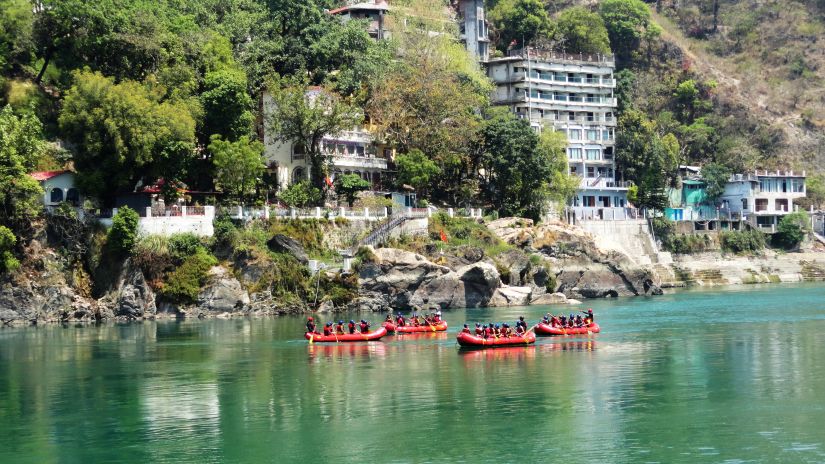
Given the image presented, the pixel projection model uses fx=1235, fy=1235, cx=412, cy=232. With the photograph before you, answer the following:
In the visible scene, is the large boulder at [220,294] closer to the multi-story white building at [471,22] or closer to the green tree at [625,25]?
the multi-story white building at [471,22]

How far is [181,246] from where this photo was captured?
83.8m

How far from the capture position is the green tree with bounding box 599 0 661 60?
144250mm

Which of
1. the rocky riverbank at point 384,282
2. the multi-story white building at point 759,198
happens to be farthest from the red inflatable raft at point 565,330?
the multi-story white building at point 759,198

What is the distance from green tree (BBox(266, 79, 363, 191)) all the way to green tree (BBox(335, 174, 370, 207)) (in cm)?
135

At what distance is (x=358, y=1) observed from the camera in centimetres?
12394

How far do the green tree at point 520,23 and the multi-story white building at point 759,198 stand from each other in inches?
1031

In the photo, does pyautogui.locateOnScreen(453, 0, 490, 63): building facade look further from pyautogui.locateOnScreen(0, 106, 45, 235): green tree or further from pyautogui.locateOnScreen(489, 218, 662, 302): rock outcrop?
pyautogui.locateOnScreen(0, 106, 45, 235): green tree

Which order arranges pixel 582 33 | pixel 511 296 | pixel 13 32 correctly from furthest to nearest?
pixel 582 33, pixel 511 296, pixel 13 32

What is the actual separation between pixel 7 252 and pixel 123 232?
750 cm

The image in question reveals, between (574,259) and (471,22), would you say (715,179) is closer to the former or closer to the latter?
(471,22)

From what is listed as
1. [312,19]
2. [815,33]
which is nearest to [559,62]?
[312,19]

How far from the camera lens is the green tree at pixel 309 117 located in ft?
A: 304

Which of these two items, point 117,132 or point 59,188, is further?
point 59,188

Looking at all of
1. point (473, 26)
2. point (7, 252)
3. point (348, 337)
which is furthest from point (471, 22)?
point (348, 337)
